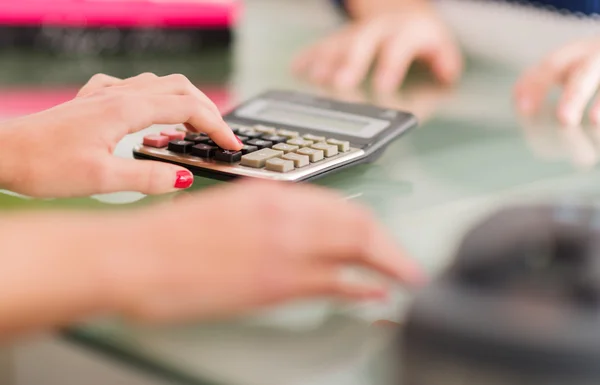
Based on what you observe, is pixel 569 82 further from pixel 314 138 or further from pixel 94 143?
pixel 94 143

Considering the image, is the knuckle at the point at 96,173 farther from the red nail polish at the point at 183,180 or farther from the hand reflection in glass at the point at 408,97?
the hand reflection in glass at the point at 408,97

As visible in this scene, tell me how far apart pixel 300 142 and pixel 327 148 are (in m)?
0.03

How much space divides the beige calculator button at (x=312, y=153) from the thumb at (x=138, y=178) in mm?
99

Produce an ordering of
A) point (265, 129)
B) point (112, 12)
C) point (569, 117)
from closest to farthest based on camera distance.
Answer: point (265, 129) < point (569, 117) < point (112, 12)

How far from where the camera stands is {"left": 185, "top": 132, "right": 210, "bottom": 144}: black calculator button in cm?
69

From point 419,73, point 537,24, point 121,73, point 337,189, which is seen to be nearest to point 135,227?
point 337,189

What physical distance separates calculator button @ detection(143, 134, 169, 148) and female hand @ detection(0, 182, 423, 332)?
0.86 feet

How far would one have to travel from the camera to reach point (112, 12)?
116cm

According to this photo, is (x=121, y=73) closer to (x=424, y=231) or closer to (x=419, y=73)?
(x=419, y=73)

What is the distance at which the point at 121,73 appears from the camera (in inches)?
42.1

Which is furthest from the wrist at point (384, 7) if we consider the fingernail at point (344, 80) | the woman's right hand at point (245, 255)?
the woman's right hand at point (245, 255)

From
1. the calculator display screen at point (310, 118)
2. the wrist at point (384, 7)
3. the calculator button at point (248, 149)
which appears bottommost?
the calculator button at point (248, 149)

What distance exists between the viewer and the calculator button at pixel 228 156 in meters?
0.65

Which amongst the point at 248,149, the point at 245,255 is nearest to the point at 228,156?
the point at 248,149
